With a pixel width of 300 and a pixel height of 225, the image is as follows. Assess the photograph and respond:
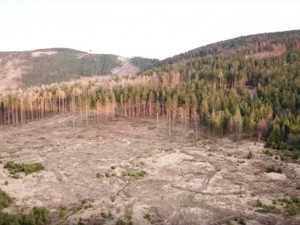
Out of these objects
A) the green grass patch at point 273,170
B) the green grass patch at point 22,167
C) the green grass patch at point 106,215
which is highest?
the green grass patch at point 22,167

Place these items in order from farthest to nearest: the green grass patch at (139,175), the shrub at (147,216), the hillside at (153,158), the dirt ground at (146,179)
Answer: the green grass patch at (139,175) < the hillside at (153,158) < the dirt ground at (146,179) < the shrub at (147,216)

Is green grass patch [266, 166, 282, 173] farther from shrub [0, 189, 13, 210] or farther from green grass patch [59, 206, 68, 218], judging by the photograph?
shrub [0, 189, 13, 210]

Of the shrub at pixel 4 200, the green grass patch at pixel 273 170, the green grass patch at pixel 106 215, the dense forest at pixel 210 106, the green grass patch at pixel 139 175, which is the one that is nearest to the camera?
the green grass patch at pixel 106 215

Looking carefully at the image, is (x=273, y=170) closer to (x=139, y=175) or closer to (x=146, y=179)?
(x=146, y=179)

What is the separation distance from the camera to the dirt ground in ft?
156

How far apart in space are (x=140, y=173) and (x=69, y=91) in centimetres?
11717

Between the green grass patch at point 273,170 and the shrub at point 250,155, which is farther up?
the shrub at point 250,155

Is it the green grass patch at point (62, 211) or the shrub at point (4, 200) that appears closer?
the green grass patch at point (62, 211)

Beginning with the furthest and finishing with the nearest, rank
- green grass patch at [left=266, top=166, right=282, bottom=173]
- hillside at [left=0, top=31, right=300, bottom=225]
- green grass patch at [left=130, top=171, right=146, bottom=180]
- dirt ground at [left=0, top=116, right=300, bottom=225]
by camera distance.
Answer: green grass patch at [left=266, top=166, right=282, bottom=173] → green grass patch at [left=130, top=171, right=146, bottom=180] → hillside at [left=0, top=31, right=300, bottom=225] → dirt ground at [left=0, top=116, right=300, bottom=225]

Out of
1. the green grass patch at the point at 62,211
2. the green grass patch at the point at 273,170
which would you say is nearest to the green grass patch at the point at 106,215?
the green grass patch at the point at 62,211


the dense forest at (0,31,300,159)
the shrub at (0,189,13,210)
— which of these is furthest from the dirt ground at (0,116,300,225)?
the dense forest at (0,31,300,159)

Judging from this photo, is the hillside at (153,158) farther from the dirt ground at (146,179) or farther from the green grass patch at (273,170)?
the green grass patch at (273,170)

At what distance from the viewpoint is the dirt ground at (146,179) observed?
47.6 metres

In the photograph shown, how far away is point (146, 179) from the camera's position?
6525 centimetres
